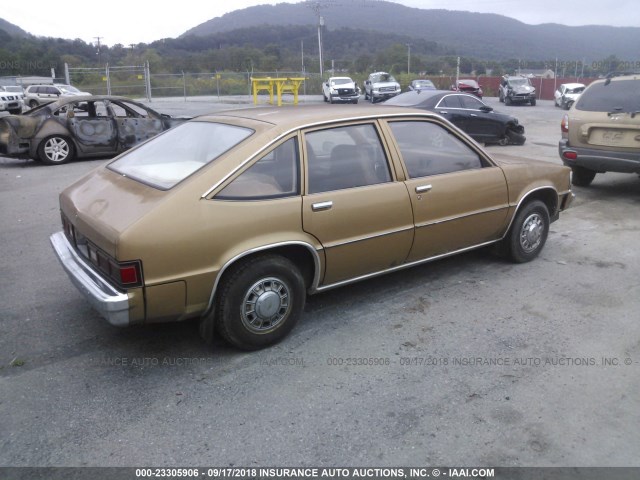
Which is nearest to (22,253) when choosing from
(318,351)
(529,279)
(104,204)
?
(104,204)

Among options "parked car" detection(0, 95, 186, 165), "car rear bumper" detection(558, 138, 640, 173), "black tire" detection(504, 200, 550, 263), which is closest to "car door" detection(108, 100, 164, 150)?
"parked car" detection(0, 95, 186, 165)

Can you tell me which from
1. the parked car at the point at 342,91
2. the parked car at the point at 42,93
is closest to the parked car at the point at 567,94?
the parked car at the point at 342,91

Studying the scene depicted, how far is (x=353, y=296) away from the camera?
14.9 ft

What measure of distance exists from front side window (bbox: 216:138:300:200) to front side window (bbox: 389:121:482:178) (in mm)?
985

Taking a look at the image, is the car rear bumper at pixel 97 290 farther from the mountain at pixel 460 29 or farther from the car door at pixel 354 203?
the mountain at pixel 460 29

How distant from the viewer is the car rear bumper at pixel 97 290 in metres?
3.04

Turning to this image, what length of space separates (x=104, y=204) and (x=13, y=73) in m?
61.0

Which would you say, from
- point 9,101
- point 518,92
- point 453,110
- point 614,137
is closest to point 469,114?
point 453,110

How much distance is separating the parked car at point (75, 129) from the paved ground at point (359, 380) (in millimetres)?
6539

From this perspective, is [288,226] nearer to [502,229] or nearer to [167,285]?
[167,285]

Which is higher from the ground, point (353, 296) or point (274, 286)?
point (274, 286)

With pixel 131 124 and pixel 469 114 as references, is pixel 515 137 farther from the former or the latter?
pixel 131 124

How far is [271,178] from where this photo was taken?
11.8 feet

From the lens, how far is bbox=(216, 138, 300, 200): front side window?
3.46m
